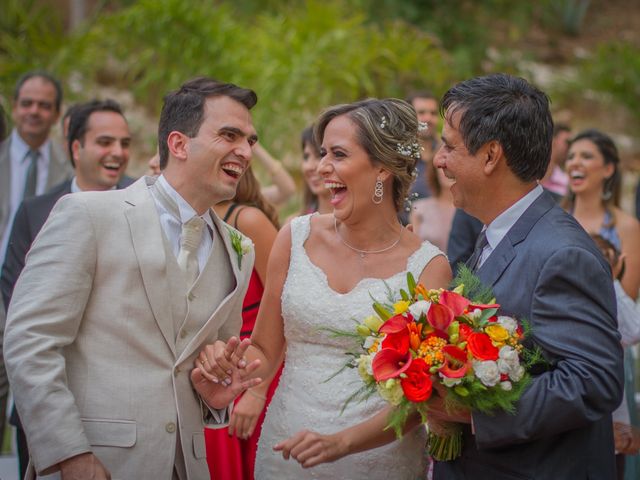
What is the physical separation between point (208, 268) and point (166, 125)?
67 cm

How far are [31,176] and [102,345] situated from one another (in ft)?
13.8

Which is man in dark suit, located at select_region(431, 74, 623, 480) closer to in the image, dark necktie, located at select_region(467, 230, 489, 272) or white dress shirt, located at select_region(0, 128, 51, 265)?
dark necktie, located at select_region(467, 230, 489, 272)

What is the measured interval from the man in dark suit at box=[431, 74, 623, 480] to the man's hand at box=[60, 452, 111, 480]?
1.27 metres

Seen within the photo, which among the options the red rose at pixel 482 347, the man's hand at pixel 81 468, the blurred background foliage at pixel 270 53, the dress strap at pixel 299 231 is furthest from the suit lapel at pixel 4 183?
the red rose at pixel 482 347

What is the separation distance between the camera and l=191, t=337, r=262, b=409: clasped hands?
126 inches

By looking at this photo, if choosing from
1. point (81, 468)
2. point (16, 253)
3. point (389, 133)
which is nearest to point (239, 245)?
point (389, 133)

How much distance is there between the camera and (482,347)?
2.79 meters

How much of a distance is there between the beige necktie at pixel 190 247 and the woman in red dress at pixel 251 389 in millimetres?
819

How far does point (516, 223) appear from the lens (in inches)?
124

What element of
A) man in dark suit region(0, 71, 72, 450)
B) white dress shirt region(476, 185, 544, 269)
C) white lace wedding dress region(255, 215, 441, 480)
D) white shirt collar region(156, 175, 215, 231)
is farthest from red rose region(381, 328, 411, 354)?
man in dark suit region(0, 71, 72, 450)

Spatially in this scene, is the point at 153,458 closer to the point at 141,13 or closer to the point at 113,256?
the point at 113,256

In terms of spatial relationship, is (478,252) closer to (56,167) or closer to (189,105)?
(189,105)

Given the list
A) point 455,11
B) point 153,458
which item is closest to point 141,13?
point 455,11

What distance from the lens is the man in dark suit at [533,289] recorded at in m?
2.82
